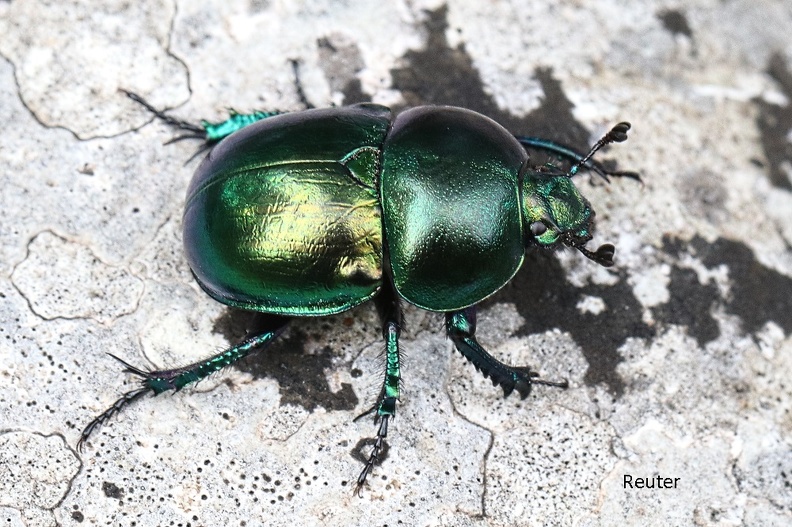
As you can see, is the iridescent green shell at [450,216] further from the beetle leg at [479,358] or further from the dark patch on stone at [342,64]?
the dark patch on stone at [342,64]

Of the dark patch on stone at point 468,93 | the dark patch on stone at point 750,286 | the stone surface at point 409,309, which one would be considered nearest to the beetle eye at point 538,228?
the stone surface at point 409,309

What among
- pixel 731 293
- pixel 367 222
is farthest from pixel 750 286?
pixel 367 222

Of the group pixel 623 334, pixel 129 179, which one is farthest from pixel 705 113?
pixel 129 179

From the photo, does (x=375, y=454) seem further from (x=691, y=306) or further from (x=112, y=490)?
(x=691, y=306)

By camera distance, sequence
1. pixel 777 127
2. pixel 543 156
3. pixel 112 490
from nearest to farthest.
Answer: pixel 112 490, pixel 543 156, pixel 777 127

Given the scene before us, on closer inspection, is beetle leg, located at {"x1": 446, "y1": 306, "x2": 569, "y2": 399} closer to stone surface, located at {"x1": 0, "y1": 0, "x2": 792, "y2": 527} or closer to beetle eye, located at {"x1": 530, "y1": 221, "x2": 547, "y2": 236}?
stone surface, located at {"x1": 0, "y1": 0, "x2": 792, "y2": 527}

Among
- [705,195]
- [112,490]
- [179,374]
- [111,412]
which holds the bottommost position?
[112,490]

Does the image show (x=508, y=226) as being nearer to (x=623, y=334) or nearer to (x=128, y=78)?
(x=623, y=334)
